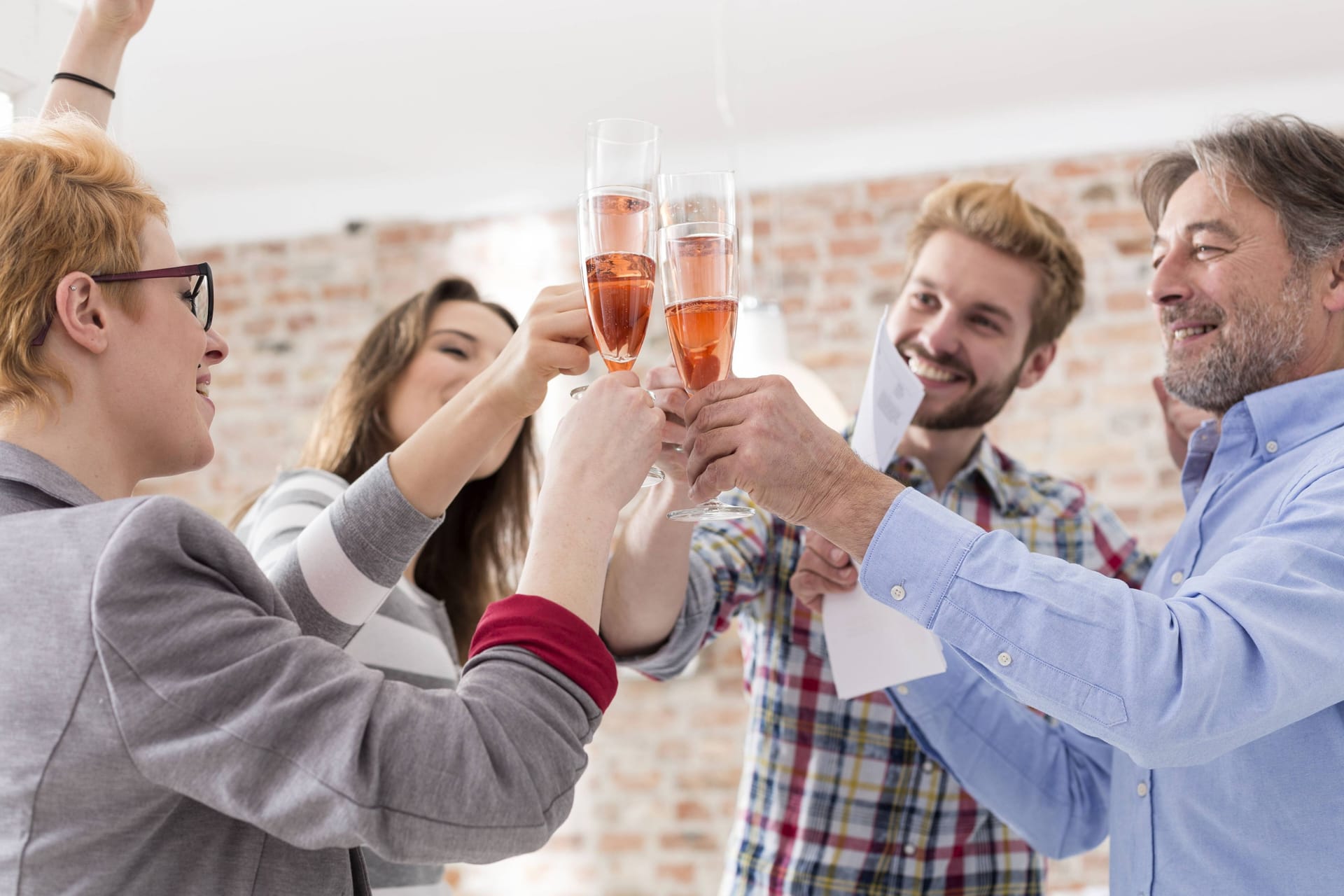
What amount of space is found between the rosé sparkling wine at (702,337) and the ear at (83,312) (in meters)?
0.50

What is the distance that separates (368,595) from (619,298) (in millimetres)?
420

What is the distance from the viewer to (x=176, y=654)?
71 centimetres

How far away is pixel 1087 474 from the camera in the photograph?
3.71m

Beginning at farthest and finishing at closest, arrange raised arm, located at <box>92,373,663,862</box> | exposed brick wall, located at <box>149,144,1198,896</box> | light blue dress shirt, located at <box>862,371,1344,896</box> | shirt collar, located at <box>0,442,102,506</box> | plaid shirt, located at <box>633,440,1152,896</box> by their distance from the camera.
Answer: exposed brick wall, located at <box>149,144,1198,896</box> → plaid shirt, located at <box>633,440,1152,896</box> → light blue dress shirt, located at <box>862,371,1344,896</box> → shirt collar, located at <box>0,442,102,506</box> → raised arm, located at <box>92,373,663,862</box>

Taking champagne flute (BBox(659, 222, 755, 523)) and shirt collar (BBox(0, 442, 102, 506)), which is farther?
champagne flute (BBox(659, 222, 755, 523))

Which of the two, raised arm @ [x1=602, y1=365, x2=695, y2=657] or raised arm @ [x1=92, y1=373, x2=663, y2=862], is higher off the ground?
raised arm @ [x1=92, y1=373, x2=663, y2=862]

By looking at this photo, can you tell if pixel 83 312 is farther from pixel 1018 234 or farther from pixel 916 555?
pixel 1018 234

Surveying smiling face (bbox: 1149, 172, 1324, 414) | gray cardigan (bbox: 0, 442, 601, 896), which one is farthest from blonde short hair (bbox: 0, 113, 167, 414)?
smiling face (bbox: 1149, 172, 1324, 414)

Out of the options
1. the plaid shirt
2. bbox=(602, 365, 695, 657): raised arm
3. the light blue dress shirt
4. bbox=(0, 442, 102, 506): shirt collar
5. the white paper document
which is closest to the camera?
bbox=(0, 442, 102, 506): shirt collar

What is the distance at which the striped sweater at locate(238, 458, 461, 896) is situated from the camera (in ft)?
3.78

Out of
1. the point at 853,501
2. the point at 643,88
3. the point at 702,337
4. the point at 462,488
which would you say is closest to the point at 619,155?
the point at 702,337

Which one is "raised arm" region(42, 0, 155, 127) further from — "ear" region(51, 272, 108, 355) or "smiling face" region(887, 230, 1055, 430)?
"smiling face" region(887, 230, 1055, 430)

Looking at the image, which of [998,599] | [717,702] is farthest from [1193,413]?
[717,702]

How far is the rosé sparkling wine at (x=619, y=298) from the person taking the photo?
1.02 metres
